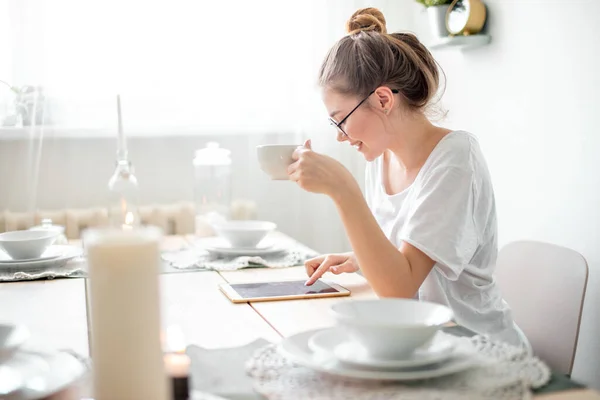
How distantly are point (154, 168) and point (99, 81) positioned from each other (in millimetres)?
370

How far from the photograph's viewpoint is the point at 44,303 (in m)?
1.33

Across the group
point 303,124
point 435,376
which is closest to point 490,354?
point 435,376

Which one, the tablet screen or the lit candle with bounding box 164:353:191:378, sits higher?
the lit candle with bounding box 164:353:191:378

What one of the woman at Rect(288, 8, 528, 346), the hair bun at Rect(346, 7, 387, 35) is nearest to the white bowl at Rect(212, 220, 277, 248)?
the woman at Rect(288, 8, 528, 346)

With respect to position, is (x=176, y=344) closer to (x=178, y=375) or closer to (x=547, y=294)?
(x=178, y=375)

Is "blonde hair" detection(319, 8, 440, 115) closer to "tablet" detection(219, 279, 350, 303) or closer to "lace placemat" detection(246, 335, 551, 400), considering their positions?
"tablet" detection(219, 279, 350, 303)

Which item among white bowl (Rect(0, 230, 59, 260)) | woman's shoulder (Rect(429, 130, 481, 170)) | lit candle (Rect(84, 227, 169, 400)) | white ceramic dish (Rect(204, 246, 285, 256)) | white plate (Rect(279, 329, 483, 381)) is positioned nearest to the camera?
lit candle (Rect(84, 227, 169, 400))

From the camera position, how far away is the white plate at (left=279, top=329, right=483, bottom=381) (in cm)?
81

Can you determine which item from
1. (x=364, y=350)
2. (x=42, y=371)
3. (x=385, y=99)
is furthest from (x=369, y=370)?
(x=385, y=99)

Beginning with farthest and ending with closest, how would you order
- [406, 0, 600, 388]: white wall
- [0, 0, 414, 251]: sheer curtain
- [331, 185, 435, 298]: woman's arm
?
1. [0, 0, 414, 251]: sheer curtain
2. [406, 0, 600, 388]: white wall
3. [331, 185, 435, 298]: woman's arm

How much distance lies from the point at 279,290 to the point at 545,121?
1049mm

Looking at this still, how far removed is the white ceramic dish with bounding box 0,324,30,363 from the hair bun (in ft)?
3.20

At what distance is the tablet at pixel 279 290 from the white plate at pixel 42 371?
0.46m

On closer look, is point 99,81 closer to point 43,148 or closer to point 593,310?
point 43,148
